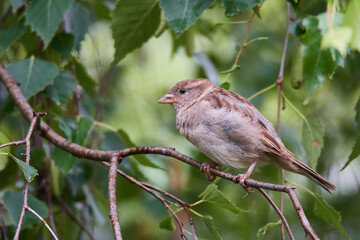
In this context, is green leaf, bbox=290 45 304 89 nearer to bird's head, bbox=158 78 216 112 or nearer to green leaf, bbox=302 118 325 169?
green leaf, bbox=302 118 325 169

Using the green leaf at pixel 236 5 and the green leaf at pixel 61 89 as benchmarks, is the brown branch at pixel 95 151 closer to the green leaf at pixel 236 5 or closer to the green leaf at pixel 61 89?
the green leaf at pixel 61 89

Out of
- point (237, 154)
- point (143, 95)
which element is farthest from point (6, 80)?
point (143, 95)

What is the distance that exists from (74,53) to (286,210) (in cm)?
224

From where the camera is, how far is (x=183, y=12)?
252 centimetres

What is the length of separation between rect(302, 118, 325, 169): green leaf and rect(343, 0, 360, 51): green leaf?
2.86 ft

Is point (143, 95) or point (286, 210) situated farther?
point (143, 95)

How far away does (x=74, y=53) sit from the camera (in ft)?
11.1

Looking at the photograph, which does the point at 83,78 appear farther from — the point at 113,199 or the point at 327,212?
the point at 327,212

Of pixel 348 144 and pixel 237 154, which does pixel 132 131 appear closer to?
pixel 348 144

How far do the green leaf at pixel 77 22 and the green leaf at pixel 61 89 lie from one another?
31 centimetres

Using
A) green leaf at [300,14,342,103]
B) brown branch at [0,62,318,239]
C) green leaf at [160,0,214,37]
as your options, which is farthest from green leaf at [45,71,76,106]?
green leaf at [300,14,342,103]

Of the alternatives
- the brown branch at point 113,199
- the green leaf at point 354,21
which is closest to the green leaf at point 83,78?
the brown branch at point 113,199

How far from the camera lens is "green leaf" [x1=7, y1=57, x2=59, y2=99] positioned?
9.70ft

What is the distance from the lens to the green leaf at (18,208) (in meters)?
2.77
